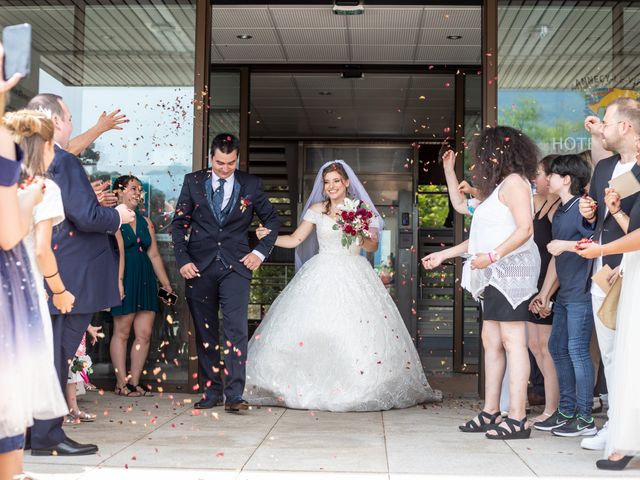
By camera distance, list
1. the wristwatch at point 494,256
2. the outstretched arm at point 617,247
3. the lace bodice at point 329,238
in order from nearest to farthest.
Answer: the outstretched arm at point 617,247 < the wristwatch at point 494,256 < the lace bodice at point 329,238

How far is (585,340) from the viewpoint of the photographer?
4.55 m

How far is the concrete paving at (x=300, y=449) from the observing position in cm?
349

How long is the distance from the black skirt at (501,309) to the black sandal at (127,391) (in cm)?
277

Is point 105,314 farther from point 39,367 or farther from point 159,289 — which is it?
point 39,367

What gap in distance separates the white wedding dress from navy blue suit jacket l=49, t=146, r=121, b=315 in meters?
1.68

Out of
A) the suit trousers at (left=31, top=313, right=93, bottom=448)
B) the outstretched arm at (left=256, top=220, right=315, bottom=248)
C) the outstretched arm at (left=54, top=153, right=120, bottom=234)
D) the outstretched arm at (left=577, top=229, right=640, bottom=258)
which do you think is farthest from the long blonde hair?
the outstretched arm at (left=256, top=220, right=315, bottom=248)

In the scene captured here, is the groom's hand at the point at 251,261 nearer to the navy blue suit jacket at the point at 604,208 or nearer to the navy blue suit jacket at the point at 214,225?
the navy blue suit jacket at the point at 214,225

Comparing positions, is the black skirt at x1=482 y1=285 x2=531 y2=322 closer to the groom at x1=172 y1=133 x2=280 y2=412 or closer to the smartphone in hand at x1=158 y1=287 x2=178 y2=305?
the groom at x1=172 y1=133 x2=280 y2=412

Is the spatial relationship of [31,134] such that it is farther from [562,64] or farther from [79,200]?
[562,64]

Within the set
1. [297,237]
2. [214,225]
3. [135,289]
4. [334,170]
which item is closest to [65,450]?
[214,225]

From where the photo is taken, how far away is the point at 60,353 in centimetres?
398

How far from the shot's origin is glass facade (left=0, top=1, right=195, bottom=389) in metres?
6.21

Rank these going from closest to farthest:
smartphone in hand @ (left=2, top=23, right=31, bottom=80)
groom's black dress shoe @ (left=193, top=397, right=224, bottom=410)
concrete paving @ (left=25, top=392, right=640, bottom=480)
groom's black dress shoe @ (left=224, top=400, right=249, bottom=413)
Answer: smartphone in hand @ (left=2, top=23, right=31, bottom=80)
concrete paving @ (left=25, top=392, right=640, bottom=480)
groom's black dress shoe @ (left=224, top=400, right=249, bottom=413)
groom's black dress shoe @ (left=193, top=397, right=224, bottom=410)

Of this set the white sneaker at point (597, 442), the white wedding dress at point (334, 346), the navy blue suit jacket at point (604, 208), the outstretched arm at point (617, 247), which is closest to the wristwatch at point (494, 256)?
the navy blue suit jacket at point (604, 208)
